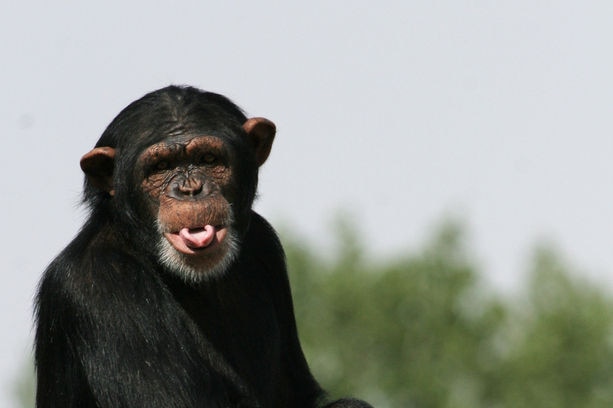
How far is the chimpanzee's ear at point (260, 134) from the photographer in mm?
10195

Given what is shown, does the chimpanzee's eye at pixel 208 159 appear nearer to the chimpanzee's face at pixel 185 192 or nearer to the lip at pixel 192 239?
the chimpanzee's face at pixel 185 192

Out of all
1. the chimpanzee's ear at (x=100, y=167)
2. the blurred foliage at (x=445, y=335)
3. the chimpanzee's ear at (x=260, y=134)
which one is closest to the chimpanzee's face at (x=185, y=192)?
the chimpanzee's ear at (x=100, y=167)

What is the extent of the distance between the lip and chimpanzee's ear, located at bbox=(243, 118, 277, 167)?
A: 0.85 meters

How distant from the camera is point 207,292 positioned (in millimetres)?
10086

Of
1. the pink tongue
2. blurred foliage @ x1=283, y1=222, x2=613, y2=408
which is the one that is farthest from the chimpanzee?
blurred foliage @ x1=283, y1=222, x2=613, y2=408

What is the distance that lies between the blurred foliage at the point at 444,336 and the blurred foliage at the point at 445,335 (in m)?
0.04

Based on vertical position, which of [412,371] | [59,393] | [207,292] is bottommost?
[412,371]

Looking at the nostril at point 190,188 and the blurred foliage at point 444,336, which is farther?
the blurred foliage at point 444,336

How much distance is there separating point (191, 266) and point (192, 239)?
0.19m

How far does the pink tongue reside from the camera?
952 centimetres

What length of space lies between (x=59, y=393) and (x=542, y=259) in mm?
54471

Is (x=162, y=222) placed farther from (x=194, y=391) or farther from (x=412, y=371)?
(x=412, y=371)

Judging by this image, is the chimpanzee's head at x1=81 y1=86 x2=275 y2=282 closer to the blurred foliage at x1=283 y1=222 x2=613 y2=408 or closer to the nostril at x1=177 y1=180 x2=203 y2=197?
the nostril at x1=177 y1=180 x2=203 y2=197

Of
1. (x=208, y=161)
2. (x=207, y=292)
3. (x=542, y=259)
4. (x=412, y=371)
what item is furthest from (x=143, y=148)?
(x=542, y=259)
